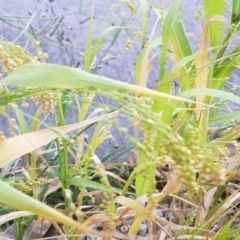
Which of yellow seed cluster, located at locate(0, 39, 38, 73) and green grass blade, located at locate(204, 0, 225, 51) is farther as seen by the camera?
green grass blade, located at locate(204, 0, 225, 51)

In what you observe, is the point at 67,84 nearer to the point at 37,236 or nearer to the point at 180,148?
the point at 180,148


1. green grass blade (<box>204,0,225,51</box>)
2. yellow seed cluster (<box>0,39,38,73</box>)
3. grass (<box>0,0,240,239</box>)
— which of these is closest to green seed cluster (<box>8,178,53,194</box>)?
grass (<box>0,0,240,239</box>)

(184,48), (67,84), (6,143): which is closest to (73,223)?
(67,84)

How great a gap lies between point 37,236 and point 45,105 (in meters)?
0.53

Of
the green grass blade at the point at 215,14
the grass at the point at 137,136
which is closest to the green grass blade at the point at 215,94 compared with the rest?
the grass at the point at 137,136

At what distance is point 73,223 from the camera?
0.34 metres

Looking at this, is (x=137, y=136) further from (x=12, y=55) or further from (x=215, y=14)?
(x=12, y=55)

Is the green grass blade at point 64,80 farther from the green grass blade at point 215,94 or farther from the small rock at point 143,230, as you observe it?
the small rock at point 143,230

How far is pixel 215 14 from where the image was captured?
735 millimetres

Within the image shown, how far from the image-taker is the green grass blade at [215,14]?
73 cm

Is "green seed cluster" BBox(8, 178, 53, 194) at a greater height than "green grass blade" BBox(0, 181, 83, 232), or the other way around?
"green grass blade" BBox(0, 181, 83, 232)

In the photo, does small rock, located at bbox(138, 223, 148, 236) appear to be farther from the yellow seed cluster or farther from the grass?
the yellow seed cluster

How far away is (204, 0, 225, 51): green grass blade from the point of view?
73 cm

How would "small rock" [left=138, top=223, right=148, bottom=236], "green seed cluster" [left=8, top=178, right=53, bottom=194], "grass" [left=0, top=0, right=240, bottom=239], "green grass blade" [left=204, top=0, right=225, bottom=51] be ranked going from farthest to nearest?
"small rock" [left=138, top=223, right=148, bottom=236] → "green grass blade" [left=204, top=0, right=225, bottom=51] → "green seed cluster" [left=8, top=178, right=53, bottom=194] → "grass" [left=0, top=0, right=240, bottom=239]
